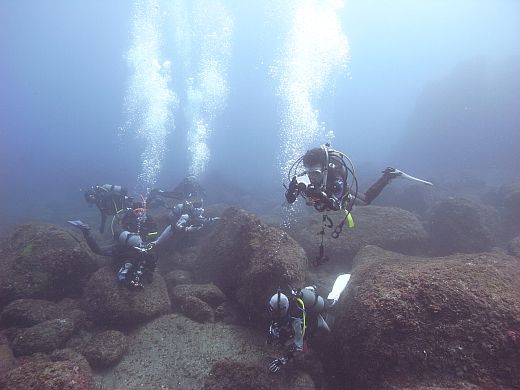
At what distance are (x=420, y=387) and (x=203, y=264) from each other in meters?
6.76

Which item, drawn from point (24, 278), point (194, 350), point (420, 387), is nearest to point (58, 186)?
point (24, 278)

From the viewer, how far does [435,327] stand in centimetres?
461

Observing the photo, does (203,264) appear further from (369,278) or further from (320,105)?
(320,105)

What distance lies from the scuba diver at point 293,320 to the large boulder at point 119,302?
138 inches

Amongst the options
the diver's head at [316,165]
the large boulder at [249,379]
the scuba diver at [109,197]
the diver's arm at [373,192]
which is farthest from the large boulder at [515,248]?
the scuba diver at [109,197]

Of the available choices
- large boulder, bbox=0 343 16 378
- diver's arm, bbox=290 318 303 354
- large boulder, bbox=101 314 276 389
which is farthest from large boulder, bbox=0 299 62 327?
diver's arm, bbox=290 318 303 354

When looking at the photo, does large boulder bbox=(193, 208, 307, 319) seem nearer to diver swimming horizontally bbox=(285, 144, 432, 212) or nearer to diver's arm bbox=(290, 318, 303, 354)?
diver's arm bbox=(290, 318, 303, 354)

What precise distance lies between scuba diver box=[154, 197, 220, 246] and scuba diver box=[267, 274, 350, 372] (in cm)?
644

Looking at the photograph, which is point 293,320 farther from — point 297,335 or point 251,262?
point 251,262

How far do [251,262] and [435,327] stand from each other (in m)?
3.96

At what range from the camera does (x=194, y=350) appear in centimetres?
659

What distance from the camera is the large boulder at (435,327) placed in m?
4.24

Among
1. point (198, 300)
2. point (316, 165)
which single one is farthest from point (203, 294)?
point (316, 165)

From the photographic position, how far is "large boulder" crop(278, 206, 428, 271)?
959 centimetres
